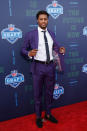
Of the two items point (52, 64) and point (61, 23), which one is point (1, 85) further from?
point (61, 23)

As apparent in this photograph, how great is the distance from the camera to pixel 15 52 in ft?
8.65

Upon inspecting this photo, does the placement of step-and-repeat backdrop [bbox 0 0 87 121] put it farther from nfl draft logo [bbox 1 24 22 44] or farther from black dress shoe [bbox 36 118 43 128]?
black dress shoe [bbox 36 118 43 128]

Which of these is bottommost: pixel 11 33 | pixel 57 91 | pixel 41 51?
pixel 57 91

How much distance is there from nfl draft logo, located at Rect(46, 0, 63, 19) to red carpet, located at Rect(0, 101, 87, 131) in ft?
5.16

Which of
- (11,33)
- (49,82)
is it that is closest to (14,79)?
(49,82)

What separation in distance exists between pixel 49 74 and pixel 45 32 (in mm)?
584

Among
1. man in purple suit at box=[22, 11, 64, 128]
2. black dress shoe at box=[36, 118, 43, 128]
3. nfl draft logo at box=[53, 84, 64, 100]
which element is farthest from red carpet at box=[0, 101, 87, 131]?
man in purple suit at box=[22, 11, 64, 128]

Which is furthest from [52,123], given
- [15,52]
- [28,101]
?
[15,52]

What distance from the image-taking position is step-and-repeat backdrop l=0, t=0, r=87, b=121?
8.38 ft

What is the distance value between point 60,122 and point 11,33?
1.49m

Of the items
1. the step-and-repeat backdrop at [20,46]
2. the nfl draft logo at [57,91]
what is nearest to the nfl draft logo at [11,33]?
the step-and-repeat backdrop at [20,46]

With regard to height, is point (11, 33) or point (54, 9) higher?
point (54, 9)

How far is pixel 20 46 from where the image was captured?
2.65 metres

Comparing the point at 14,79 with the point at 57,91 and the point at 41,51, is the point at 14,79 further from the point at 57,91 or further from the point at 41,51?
the point at 57,91
